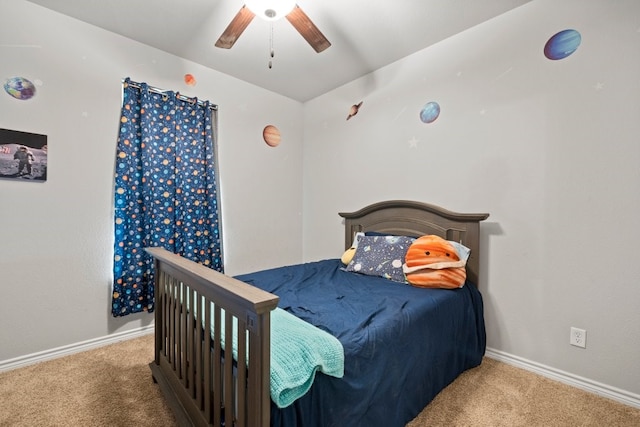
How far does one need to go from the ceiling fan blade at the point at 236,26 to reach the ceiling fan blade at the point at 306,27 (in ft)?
0.74

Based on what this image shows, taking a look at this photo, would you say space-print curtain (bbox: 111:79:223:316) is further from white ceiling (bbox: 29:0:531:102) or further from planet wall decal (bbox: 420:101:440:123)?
planet wall decal (bbox: 420:101:440:123)

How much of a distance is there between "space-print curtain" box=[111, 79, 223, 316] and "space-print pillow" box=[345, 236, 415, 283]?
1.34m

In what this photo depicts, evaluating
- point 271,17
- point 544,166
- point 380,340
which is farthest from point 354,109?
point 380,340

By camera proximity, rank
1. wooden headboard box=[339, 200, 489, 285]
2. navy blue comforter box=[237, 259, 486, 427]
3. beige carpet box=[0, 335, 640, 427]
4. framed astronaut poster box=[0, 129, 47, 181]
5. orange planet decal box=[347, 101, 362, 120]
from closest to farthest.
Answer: navy blue comforter box=[237, 259, 486, 427] < beige carpet box=[0, 335, 640, 427] < framed astronaut poster box=[0, 129, 47, 181] < wooden headboard box=[339, 200, 489, 285] < orange planet decal box=[347, 101, 362, 120]

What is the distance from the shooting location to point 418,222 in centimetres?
240

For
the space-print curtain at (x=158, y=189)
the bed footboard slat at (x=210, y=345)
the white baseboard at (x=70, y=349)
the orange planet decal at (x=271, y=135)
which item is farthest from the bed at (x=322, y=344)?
the orange planet decal at (x=271, y=135)

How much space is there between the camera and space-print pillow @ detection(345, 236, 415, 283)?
208 centimetres

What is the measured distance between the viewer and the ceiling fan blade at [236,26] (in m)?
1.58

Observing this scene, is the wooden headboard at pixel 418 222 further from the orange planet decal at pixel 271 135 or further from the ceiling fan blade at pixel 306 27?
the ceiling fan blade at pixel 306 27

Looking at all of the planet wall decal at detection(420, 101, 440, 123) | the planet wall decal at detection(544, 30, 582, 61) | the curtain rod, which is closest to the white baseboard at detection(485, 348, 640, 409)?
the planet wall decal at detection(420, 101, 440, 123)

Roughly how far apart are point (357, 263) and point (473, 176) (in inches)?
43.4

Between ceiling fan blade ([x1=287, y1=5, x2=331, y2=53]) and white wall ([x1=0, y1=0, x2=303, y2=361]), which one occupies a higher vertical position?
ceiling fan blade ([x1=287, y1=5, x2=331, y2=53])

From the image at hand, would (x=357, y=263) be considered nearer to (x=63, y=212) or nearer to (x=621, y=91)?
(x=621, y=91)

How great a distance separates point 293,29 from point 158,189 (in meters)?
1.66
